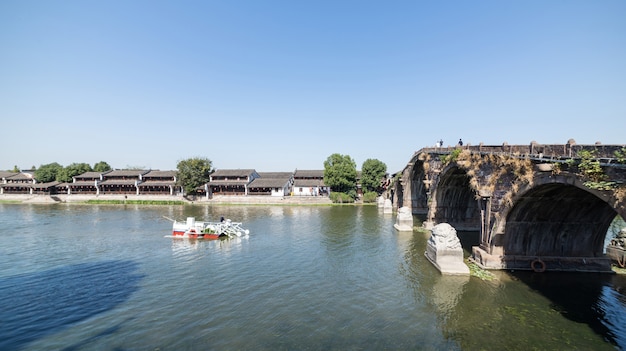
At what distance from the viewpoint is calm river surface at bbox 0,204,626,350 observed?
1348 centimetres

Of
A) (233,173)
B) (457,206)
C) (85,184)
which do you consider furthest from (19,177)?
(457,206)

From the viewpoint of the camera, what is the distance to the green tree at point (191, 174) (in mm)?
80125

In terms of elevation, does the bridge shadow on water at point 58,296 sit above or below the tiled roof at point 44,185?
below

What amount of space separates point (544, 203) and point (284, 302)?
20075 millimetres

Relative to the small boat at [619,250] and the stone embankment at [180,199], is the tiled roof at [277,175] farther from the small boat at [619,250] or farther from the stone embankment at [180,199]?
the small boat at [619,250]

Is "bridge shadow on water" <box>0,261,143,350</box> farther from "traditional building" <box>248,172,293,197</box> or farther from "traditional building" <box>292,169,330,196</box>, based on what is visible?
"traditional building" <box>292,169,330,196</box>

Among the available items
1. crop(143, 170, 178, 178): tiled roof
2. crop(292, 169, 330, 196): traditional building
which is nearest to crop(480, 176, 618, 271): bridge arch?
crop(292, 169, 330, 196): traditional building

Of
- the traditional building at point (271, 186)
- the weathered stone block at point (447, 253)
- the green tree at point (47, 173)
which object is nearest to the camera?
the weathered stone block at point (447, 253)

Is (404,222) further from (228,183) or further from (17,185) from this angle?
(17,185)

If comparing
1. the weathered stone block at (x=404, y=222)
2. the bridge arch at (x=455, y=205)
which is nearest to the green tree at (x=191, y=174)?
the weathered stone block at (x=404, y=222)

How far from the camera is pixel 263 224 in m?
46.3

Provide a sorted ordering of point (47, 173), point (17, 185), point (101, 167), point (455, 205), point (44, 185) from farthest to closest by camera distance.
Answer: point (101, 167) → point (47, 173) → point (17, 185) → point (44, 185) → point (455, 205)

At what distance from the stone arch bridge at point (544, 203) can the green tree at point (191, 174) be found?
7295 cm

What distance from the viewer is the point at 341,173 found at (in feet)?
246
